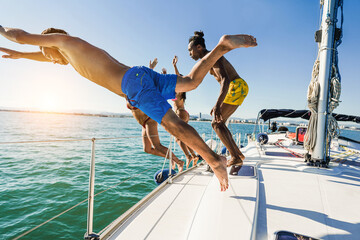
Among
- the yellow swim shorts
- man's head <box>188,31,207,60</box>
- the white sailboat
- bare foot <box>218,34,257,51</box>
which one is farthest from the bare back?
the yellow swim shorts


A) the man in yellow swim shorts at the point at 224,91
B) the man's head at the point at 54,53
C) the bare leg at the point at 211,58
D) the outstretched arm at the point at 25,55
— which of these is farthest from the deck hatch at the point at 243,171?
the outstretched arm at the point at 25,55

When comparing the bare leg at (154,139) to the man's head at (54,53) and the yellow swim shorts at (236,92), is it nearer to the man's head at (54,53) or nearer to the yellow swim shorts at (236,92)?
the yellow swim shorts at (236,92)

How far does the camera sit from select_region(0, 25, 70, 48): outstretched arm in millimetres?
1433

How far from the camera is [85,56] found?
1568 mm

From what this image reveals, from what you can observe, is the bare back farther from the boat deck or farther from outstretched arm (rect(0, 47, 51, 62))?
the boat deck

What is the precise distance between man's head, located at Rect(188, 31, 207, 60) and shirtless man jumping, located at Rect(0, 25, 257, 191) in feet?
2.73

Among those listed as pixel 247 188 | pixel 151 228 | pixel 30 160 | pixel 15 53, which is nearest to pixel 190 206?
pixel 151 228

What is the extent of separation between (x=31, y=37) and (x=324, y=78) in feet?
14.5

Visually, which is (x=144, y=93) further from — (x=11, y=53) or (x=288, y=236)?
(x=11, y=53)

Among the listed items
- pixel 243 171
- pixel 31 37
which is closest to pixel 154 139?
pixel 243 171

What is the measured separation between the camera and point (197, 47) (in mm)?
2510

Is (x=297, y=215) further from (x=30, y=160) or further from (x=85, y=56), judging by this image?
(x=30, y=160)

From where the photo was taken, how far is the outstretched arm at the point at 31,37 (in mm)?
1433

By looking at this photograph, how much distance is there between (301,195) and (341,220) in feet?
1.54
